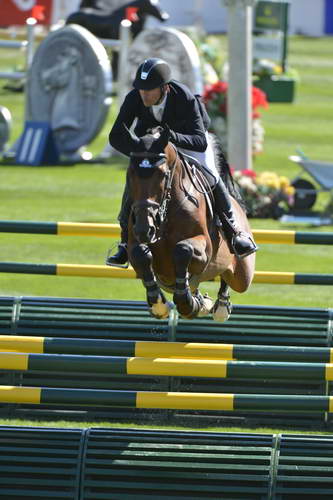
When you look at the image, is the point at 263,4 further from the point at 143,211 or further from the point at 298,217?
the point at 143,211

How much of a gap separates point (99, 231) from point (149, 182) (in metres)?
2.25

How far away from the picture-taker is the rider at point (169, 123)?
7273mm

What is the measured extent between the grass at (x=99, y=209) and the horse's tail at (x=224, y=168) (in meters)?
1.96

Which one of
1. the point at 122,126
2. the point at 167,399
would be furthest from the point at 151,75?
the point at 167,399

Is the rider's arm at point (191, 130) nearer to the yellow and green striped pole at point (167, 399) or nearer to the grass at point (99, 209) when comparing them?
the yellow and green striped pole at point (167, 399)

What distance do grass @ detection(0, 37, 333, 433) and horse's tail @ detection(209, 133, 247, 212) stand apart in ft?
6.42

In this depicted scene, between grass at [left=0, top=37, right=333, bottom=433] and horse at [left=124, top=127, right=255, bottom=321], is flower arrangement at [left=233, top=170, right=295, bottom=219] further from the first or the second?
horse at [left=124, top=127, right=255, bottom=321]

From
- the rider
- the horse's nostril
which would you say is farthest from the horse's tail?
the horse's nostril

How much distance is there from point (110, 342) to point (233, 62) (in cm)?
1163

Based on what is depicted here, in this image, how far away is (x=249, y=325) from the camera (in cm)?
966

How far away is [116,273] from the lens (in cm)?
924

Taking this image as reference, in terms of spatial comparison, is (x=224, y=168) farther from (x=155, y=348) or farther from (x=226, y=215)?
(x=155, y=348)

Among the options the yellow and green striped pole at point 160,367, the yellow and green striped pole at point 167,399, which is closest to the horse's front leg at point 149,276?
the yellow and green striped pole at point 160,367

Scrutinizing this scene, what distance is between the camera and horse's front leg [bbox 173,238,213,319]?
24.1 ft
